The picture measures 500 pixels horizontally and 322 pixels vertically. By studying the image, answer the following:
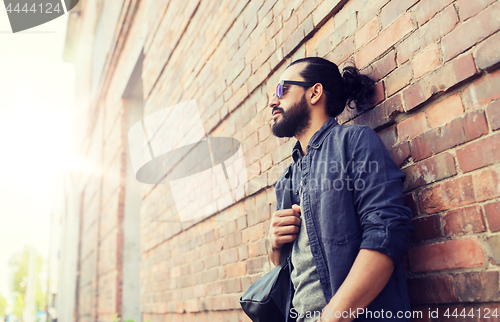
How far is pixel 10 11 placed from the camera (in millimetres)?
5488

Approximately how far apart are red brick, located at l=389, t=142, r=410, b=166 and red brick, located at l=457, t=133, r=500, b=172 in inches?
7.8

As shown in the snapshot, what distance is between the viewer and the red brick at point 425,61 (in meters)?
1.25

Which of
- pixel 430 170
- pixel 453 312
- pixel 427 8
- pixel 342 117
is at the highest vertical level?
pixel 427 8

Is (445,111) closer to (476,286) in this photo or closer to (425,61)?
(425,61)

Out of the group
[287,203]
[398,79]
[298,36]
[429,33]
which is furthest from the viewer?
[298,36]

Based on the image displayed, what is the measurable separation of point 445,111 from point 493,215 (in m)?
0.36

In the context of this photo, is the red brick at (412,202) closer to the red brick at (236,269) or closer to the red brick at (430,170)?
the red brick at (430,170)

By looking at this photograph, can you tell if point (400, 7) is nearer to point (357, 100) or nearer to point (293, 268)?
point (357, 100)

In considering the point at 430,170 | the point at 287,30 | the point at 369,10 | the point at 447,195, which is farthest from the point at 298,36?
the point at 447,195

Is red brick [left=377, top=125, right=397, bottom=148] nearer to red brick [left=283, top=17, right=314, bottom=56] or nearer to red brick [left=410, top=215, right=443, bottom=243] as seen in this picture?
red brick [left=410, top=215, right=443, bottom=243]

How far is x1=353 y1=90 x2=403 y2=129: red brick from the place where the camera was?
54.6 inches

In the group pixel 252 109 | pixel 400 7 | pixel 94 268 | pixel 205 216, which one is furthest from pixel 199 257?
pixel 94 268

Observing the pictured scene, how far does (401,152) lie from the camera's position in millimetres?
1354

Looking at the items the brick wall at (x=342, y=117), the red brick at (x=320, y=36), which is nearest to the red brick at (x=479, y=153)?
the brick wall at (x=342, y=117)
